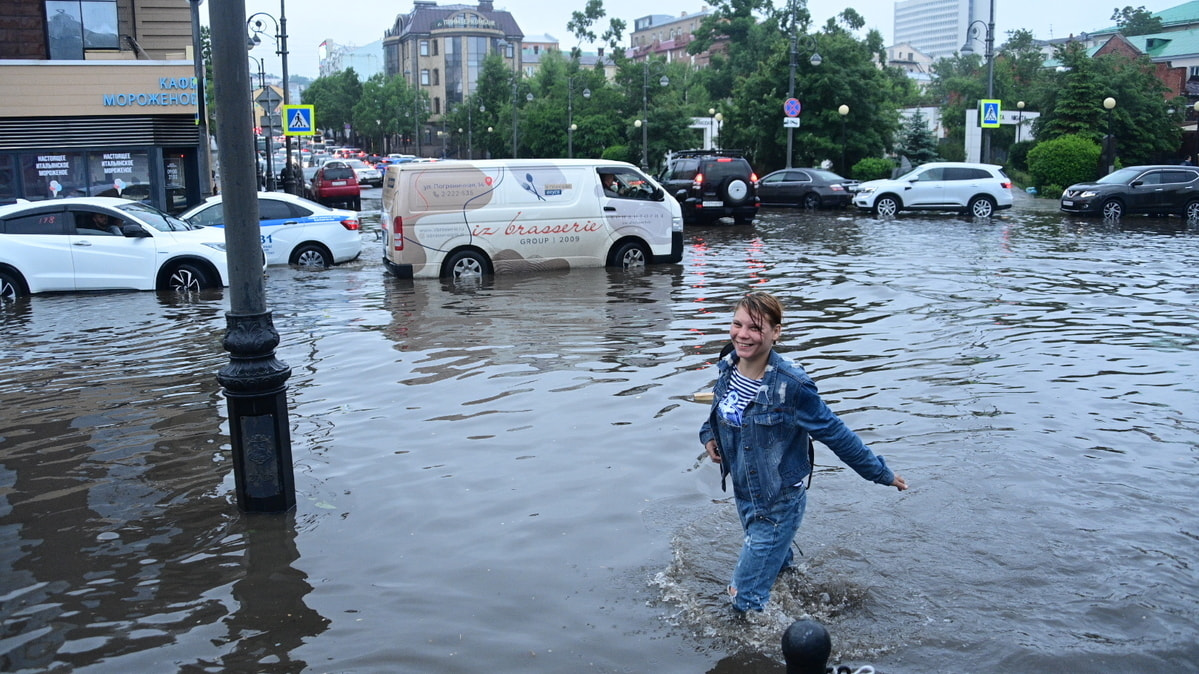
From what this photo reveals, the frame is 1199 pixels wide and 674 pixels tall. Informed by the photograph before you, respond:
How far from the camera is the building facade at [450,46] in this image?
13612 cm

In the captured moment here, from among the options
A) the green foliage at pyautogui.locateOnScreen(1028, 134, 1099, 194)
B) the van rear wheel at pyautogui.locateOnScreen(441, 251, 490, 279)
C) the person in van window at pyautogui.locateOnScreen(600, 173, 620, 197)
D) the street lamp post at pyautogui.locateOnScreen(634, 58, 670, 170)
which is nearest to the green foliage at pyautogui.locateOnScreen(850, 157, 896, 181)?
the green foliage at pyautogui.locateOnScreen(1028, 134, 1099, 194)

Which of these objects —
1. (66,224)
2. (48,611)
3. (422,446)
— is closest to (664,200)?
(66,224)

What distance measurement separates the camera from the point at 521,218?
16.4 meters

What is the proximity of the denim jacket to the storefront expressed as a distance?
24057 millimetres

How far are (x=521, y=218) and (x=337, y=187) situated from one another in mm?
23686

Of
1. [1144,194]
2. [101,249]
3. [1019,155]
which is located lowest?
[101,249]

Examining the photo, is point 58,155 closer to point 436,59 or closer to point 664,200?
point 664,200

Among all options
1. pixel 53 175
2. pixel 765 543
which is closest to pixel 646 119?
pixel 53 175

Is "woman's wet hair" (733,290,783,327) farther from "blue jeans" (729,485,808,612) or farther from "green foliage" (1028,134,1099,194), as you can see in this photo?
"green foliage" (1028,134,1099,194)

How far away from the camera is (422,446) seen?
741 centimetres

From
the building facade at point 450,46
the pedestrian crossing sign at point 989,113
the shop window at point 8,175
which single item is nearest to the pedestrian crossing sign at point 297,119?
the shop window at point 8,175

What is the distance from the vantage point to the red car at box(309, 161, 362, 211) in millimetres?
38156

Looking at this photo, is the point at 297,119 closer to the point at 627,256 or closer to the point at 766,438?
the point at 627,256

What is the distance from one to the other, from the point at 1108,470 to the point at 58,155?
25.2m
